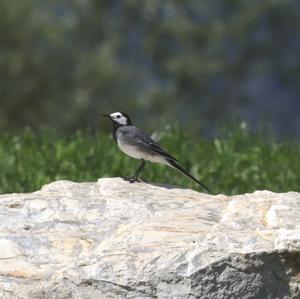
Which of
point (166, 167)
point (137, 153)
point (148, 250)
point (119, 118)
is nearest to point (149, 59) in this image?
point (166, 167)

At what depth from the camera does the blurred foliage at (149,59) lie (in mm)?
30594

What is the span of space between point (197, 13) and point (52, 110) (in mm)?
10072

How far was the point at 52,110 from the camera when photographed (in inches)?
1215

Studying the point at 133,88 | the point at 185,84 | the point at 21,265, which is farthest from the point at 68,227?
the point at 185,84

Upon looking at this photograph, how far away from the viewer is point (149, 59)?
40.2 metres

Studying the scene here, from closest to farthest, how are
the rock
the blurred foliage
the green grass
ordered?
the rock → the green grass → the blurred foliage

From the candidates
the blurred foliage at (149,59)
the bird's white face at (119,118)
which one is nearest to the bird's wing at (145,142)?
the bird's white face at (119,118)

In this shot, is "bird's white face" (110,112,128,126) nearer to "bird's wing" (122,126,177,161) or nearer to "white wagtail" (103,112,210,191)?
"white wagtail" (103,112,210,191)

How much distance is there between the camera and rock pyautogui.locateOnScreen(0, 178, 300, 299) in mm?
5781

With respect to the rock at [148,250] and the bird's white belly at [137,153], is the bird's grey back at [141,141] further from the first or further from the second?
the rock at [148,250]

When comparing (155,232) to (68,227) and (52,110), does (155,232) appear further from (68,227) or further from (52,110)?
(52,110)

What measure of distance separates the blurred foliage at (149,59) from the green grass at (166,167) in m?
17.0

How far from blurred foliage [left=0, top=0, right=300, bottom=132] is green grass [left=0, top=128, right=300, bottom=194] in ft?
55.8

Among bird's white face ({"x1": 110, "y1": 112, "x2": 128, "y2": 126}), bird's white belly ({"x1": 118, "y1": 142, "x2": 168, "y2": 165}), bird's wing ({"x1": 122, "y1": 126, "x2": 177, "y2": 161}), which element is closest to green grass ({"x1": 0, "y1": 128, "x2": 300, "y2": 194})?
bird's white face ({"x1": 110, "y1": 112, "x2": 128, "y2": 126})
